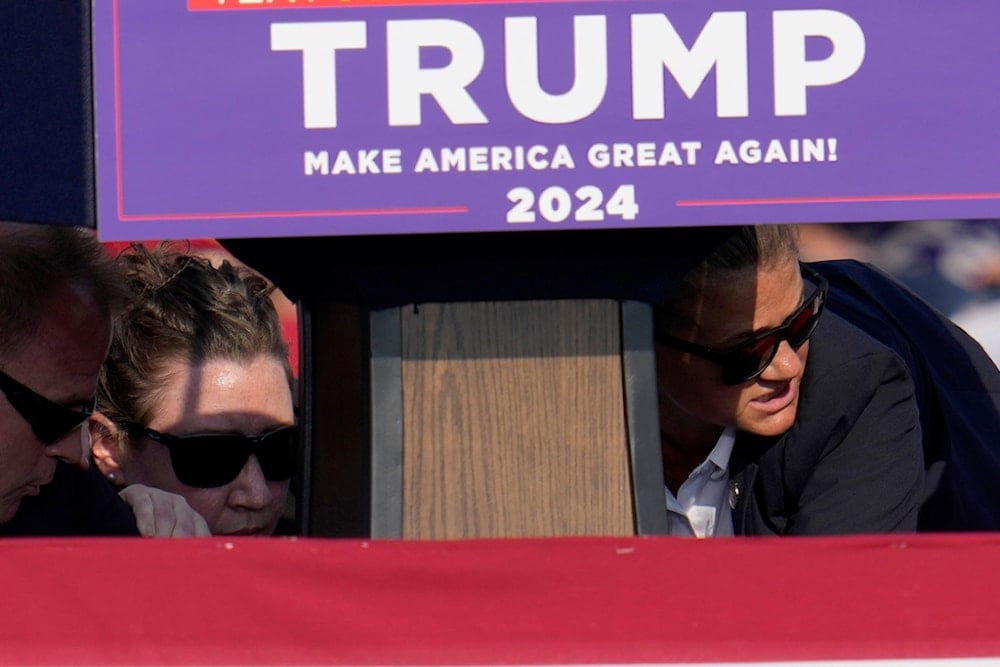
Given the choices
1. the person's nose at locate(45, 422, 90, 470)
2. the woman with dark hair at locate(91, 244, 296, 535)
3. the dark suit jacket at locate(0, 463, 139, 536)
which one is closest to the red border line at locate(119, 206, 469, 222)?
the person's nose at locate(45, 422, 90, 470)

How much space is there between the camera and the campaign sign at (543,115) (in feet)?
4.09

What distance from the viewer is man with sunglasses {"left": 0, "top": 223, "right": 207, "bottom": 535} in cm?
193

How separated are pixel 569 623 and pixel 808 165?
0.45m

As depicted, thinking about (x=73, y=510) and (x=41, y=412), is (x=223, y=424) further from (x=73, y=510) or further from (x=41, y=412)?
(x=41, y=412)

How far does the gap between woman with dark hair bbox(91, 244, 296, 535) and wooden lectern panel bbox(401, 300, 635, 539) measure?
1182 mm

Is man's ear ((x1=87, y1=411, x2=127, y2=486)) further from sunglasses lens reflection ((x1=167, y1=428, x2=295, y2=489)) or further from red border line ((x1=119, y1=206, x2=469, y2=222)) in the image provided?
red border line ((x1=119, y1=206, x2=469, y2=222))

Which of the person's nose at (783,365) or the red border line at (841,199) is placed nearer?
the red border line at (841,199)

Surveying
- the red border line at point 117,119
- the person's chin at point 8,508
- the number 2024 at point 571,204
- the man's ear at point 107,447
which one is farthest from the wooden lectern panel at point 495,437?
the man's ear at point 107,447

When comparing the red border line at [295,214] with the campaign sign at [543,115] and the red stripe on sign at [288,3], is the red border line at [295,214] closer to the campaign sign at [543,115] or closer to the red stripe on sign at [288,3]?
the campaign sign at [543,115]

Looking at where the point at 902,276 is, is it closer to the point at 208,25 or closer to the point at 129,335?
the point at 129,335

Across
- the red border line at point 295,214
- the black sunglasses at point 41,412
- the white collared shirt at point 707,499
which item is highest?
the red border line at point 295,214

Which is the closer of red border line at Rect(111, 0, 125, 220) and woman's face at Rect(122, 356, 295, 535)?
red border line at Rect(111, 0, 125, 220)

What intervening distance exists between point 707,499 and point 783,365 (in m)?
0.30

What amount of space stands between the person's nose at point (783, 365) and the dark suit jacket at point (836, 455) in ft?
0.38
